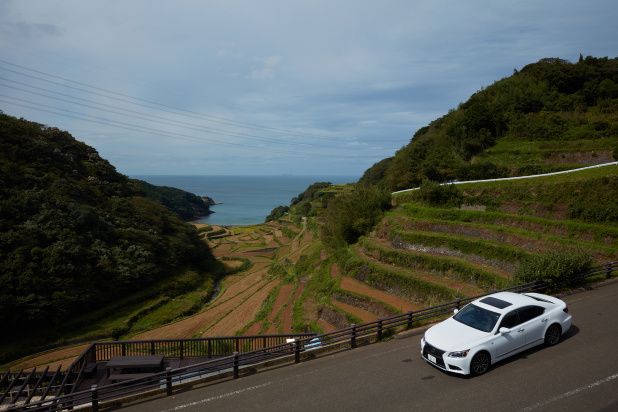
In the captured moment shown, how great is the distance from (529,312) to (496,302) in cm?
88

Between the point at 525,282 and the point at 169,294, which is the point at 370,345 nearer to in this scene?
the point at 525,282

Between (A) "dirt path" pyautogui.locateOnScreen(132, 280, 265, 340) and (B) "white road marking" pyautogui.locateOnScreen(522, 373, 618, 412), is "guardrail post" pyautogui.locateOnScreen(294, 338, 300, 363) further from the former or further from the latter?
(A) "dirt path" pyautogui.locateOnScreen(132, 280, 265, 340)

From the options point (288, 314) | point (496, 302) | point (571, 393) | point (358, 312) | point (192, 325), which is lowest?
point (192, 325)

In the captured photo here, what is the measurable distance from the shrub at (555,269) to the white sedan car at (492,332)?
4.34 meters

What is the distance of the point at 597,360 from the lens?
906 centimetres

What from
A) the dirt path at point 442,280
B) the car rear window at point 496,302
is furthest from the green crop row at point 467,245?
the car rear window at point 496,302

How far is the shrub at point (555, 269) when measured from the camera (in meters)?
14.3

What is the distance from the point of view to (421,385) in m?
8.89

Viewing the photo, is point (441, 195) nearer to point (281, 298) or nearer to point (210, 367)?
point (281, 298)

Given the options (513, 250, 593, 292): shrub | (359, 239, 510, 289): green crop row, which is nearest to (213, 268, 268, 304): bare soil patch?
(359, 239, 510, 289): green crop row

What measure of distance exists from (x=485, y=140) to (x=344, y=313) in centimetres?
3044

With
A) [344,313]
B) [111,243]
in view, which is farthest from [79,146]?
[344,313]

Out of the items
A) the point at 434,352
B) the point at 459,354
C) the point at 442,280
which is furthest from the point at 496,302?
the point at 442,280

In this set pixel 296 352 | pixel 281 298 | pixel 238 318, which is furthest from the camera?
pixel 281 298
